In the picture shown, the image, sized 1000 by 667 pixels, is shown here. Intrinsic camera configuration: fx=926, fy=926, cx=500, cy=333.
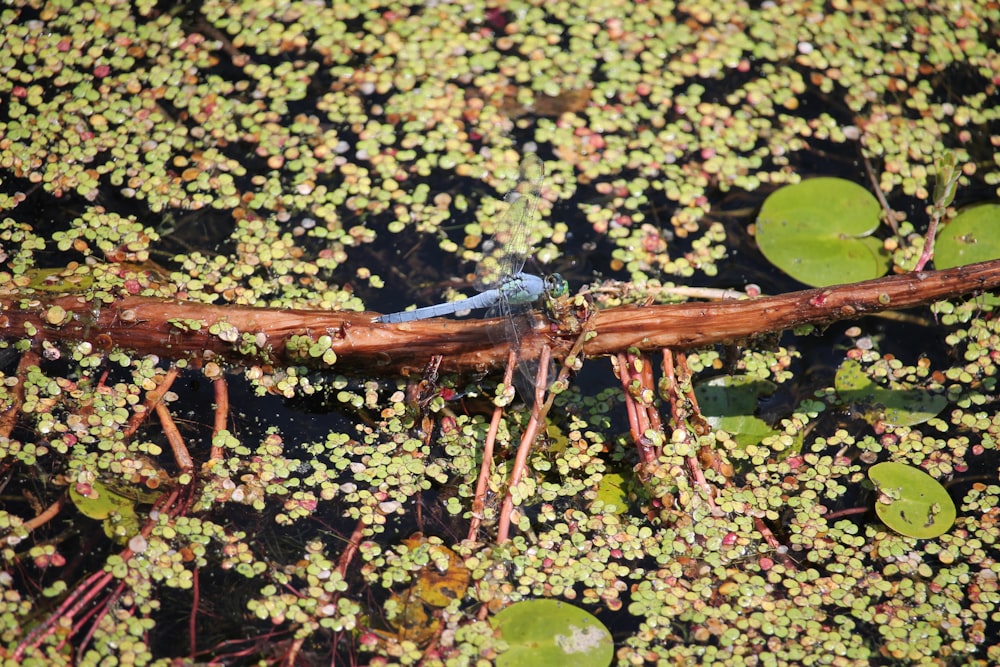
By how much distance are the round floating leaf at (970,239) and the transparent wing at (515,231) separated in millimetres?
1543

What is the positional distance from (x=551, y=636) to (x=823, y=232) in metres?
1.80

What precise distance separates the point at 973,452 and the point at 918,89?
1700 mm

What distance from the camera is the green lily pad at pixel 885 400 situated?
9.62ft

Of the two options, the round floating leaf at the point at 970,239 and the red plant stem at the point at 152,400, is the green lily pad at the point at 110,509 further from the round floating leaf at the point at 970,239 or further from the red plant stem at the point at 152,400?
the round floating leaf at the point at 970,239

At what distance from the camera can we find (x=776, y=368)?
3.05 metres

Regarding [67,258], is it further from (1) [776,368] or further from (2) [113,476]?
(1) [776,368]

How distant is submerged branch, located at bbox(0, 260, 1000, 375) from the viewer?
2678 mm

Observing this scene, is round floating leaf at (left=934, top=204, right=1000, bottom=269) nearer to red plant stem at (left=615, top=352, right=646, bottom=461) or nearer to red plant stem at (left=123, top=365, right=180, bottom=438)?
red plant stem at (left=615, top=352, right=646, bottom=461)

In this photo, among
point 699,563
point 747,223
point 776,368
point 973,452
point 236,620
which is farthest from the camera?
point 747,223

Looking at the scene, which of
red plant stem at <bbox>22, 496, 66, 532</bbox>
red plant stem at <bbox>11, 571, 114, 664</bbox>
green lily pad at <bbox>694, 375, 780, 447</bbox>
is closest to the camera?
red plant stem at <bbox>11, 571, 114, 664</bbox>

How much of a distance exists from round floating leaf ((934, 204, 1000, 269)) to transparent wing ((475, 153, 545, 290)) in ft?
5.06

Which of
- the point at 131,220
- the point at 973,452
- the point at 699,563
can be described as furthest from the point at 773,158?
the point at 131,220

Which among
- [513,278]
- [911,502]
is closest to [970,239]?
[911,502]

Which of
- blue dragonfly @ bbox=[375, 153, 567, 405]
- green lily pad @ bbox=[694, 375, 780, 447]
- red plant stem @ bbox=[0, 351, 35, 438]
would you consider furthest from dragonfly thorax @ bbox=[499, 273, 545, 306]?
red plant stem @ bbox=[0, 351, 35, 438]
